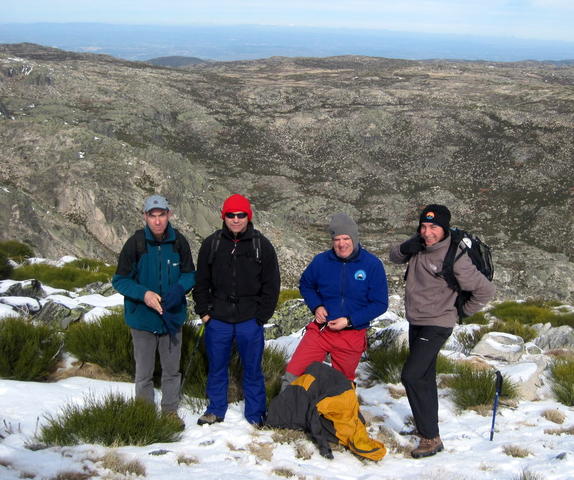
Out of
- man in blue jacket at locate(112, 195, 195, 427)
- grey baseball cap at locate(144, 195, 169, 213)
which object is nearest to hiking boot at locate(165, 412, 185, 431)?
man in blue jacket at locate(112, 195, 195, 427)

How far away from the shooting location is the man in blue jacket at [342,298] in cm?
536

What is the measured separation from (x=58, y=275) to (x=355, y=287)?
12115 millimetres

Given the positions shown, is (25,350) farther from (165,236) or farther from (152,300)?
(165,236)

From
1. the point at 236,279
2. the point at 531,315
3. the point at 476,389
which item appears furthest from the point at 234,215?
the point at 531,315

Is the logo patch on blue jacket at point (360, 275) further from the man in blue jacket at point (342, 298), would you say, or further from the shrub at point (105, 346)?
the shrub at point (105, 346)

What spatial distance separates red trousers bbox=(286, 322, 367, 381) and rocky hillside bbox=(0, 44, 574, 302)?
21.3 metres

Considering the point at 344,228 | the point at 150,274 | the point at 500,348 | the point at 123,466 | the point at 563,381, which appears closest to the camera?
the point at 123,466

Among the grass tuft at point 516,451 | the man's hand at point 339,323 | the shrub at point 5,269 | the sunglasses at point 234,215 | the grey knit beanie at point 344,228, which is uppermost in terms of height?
the sunglasses at point 234,215

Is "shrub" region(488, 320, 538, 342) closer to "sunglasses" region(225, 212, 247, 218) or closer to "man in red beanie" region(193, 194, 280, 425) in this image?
"man in red beanie" region(193, 194, 280, 425)

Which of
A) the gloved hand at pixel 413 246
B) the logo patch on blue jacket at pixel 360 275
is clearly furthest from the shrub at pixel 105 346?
the gloved hand at pixel 413 246

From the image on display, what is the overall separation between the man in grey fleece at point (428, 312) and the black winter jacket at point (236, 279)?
151 cm

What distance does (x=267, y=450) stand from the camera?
4.88 m

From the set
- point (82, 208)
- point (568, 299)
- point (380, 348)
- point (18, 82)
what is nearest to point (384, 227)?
point (568, 299)

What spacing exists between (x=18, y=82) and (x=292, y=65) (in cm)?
8277
